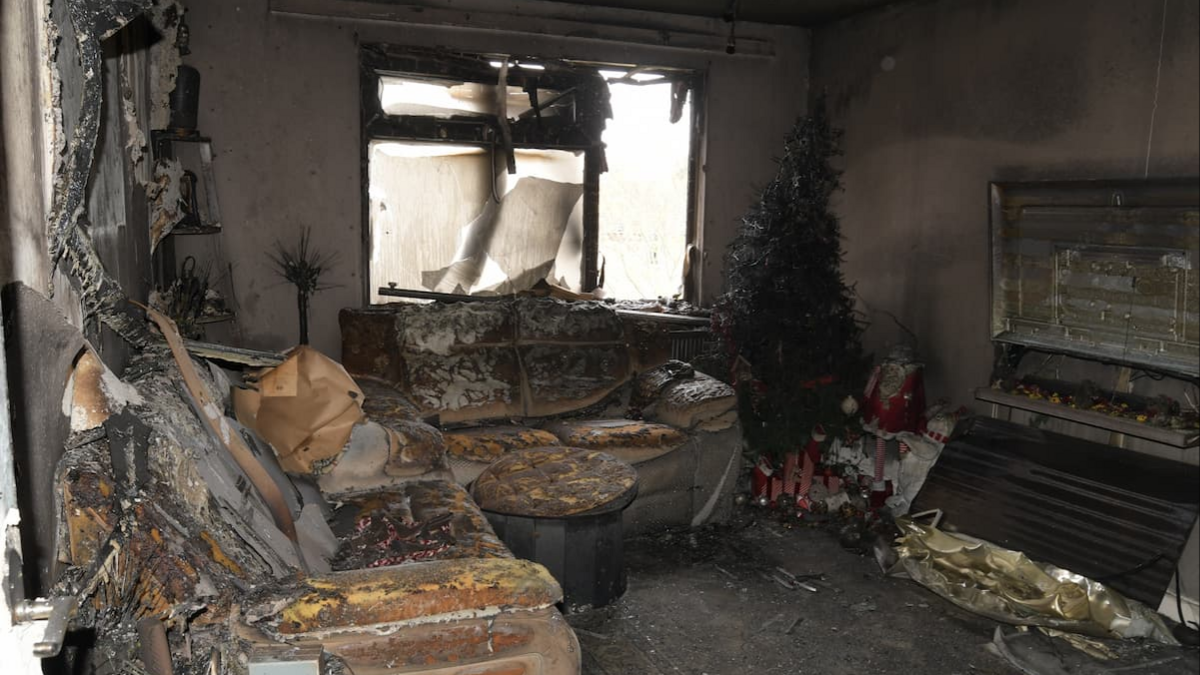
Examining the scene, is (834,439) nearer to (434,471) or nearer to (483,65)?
(434,471)

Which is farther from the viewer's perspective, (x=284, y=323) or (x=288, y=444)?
(x=284, y=323)

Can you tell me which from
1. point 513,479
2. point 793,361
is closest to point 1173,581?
point 793,361

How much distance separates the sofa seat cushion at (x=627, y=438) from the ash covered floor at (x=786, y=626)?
1.51ft

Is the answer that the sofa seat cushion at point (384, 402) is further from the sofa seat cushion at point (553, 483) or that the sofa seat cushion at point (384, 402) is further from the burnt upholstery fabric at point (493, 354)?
the sofa seat cushion at point (553, 483)

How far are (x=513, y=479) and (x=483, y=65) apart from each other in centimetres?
268

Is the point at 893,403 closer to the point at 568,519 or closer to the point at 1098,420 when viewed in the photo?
the point at 1098,420

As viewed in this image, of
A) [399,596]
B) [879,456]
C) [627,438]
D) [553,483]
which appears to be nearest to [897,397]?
[879,456]

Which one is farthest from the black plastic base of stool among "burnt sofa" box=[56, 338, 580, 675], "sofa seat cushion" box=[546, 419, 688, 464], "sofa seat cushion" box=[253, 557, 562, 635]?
"sofa seat cushion" box=[253, 557, 562, 635]

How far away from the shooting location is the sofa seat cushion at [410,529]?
2.64m

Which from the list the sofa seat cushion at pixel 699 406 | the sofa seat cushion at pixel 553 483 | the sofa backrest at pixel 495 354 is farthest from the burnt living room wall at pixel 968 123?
the sofa seat cushion at pixel 553 483

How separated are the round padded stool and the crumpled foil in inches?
56.4

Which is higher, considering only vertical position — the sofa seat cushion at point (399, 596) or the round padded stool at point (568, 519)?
the sofa seat cushion at point (399, 596)

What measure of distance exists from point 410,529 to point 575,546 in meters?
0.78

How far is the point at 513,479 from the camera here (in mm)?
3457
